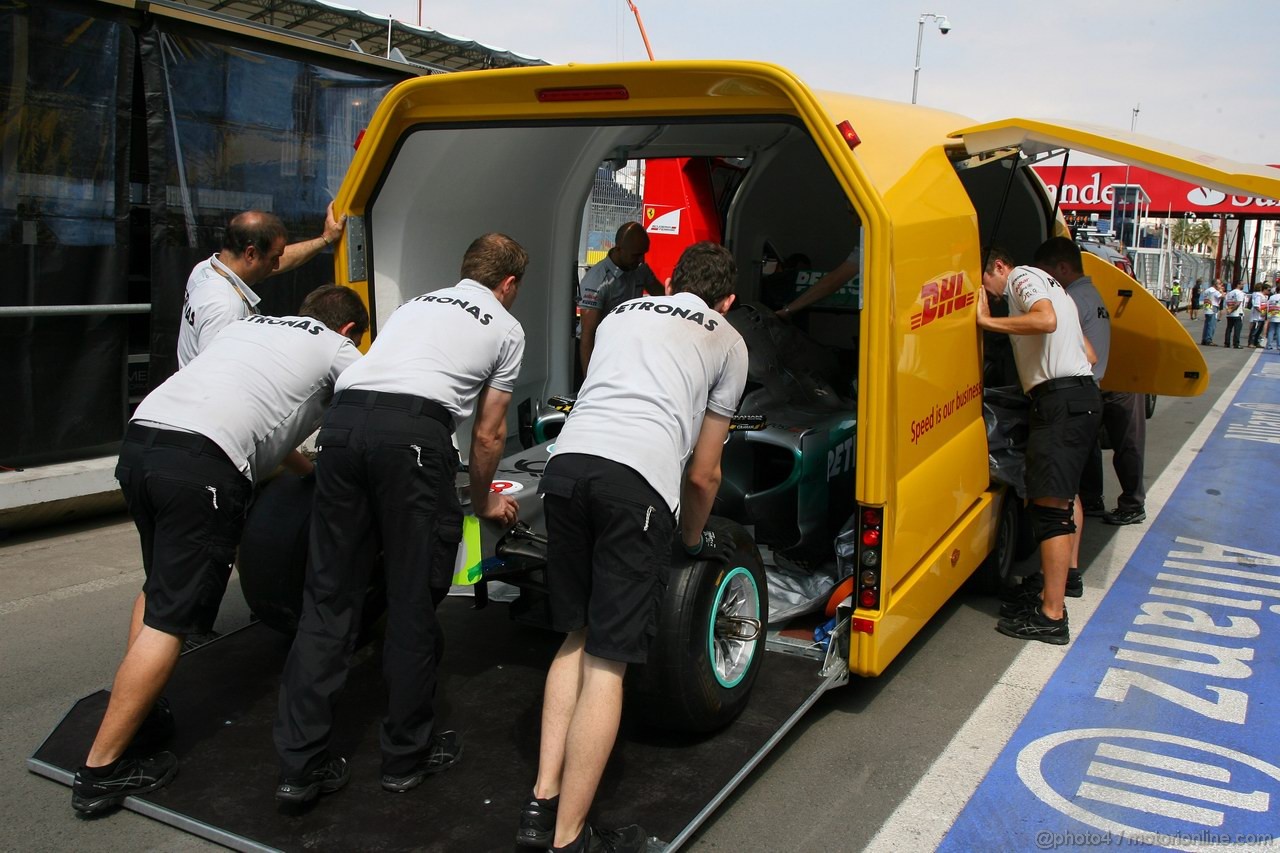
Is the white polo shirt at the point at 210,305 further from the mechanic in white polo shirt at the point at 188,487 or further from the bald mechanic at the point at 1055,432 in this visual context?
the bald mechanic at the point at 1055,432

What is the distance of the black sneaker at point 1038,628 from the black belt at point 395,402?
10.4 ft

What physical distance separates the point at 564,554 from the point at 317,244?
256cm

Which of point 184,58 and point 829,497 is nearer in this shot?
point 829,497

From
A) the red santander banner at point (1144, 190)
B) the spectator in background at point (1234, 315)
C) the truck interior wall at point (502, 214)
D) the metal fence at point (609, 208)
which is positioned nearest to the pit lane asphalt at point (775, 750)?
the truck interior wall at point (502, 214)

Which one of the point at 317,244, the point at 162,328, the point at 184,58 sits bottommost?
the point at 162,328

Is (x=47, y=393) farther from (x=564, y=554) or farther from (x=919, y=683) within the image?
(x=919, y=683)

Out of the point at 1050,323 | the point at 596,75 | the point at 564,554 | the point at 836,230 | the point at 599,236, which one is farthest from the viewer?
the point at 599,236

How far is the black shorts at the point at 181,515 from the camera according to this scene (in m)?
3.19

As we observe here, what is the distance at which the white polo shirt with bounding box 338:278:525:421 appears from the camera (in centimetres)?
325

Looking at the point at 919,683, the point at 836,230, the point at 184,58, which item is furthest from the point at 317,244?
the point at 836,230

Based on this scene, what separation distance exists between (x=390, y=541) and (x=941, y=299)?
7.89 ft

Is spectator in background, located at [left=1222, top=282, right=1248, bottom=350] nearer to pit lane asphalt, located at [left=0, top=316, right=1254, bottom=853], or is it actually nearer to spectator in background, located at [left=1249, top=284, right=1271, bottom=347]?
spectator in background, located at [left=1249, top=284, right=1271, bottom=347]

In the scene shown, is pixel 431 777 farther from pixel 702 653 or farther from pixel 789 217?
pixel 789 217

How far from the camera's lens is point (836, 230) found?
7543 millimetres
